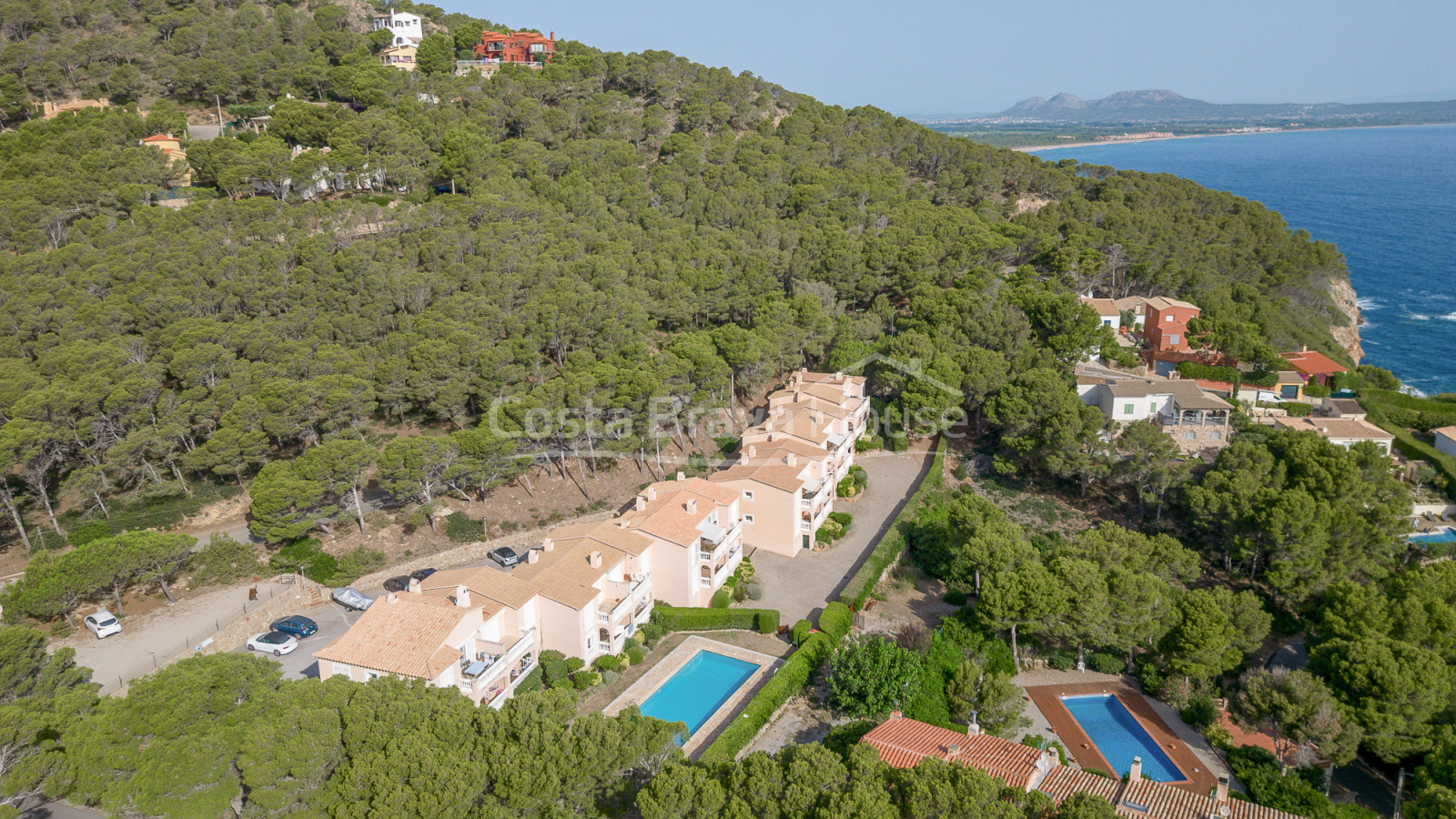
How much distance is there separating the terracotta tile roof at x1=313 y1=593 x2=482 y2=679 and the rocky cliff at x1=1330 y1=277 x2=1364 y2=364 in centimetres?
6137

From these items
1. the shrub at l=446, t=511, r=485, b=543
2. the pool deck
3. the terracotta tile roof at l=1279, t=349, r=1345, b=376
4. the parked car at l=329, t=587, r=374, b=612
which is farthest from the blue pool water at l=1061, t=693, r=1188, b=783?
the terracotta tile roof at l=1279, t=349, r=1345, b=376

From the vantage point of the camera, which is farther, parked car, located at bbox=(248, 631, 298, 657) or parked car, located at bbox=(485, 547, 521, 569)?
parked car, located at bbox=(485, 547, 521, 569)

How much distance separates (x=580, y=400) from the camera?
3384cm

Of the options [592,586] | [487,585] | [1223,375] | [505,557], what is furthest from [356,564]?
[1223,375]

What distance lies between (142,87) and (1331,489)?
79.5 m

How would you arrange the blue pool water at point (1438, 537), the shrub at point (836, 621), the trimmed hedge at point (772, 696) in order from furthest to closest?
1. the blue pool water at point (1438, 537)
2. the shrub at point (836, 621)
3. the trimmed hedge at point (772, 696)

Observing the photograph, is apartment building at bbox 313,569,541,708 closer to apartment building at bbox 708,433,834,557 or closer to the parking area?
the parking area

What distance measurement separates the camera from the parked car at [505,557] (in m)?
30.4

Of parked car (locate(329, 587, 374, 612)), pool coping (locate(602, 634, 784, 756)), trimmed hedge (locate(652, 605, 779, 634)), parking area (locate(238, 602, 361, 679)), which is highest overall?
parked car (locate(329, 587, 374, 612))

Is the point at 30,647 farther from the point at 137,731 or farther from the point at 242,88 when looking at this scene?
the point at 242,88

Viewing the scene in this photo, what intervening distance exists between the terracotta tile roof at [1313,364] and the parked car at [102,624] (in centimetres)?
5391

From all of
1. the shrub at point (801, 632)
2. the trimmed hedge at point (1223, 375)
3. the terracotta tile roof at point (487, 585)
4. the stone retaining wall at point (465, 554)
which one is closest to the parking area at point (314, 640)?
the stone retaining wall at point (465, 554)

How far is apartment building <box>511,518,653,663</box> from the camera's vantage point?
24.7 meters

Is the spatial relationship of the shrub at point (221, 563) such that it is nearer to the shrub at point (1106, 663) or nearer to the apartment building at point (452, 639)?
the apartment building at point (452, 639)
